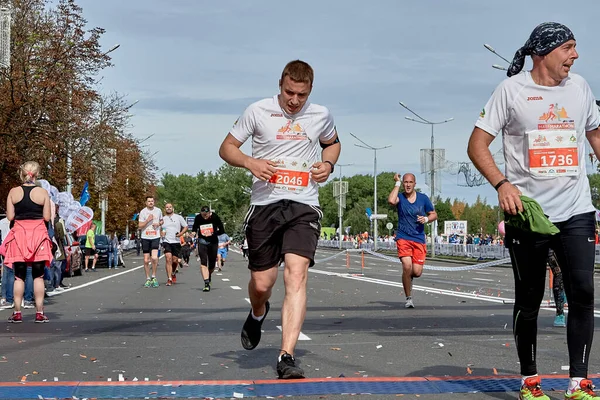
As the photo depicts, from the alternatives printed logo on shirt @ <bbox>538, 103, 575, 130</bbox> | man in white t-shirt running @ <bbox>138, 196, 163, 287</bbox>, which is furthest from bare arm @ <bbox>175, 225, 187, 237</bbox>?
printed logo on shirt @ <bbox>538, 103, 575, 130</bbox>

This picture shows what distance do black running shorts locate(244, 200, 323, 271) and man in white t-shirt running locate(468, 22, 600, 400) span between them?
1466 millimetres

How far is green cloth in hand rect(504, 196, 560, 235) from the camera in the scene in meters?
5.19

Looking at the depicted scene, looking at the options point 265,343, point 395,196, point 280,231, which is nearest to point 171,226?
point 395,196

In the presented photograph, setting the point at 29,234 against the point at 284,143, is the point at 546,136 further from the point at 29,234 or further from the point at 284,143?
the point at 29,234

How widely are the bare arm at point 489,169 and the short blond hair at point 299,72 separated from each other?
1435 mm

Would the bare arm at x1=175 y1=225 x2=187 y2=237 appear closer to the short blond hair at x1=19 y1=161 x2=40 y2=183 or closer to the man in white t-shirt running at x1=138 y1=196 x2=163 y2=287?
the man in white t-shirt running at x1=138 y1=196 x2=163 y2=287

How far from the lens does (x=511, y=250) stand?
18.1 ft

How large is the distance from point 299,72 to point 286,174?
2.25 feet

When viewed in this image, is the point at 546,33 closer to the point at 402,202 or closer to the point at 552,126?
the point at 552,126

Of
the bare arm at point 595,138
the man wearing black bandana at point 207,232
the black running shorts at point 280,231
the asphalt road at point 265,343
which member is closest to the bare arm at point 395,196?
the asphalt road at point 265,343

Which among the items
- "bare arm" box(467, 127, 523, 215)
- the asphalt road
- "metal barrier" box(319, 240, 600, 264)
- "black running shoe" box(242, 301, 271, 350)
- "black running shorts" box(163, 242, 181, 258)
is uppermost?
"bare arm" box(467, 127, 523, 215)

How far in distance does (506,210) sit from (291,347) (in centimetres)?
179

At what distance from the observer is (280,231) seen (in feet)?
22.1

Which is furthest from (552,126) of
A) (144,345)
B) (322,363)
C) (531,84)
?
(144,345)
